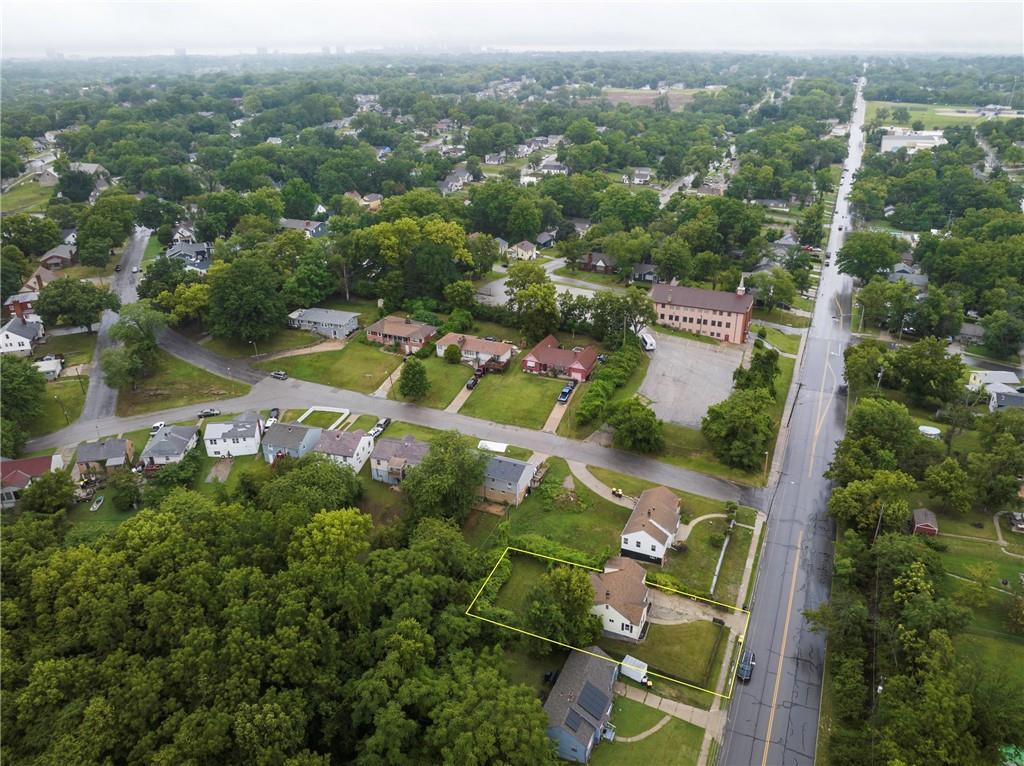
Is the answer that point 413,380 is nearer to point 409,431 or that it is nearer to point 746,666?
point 409,431

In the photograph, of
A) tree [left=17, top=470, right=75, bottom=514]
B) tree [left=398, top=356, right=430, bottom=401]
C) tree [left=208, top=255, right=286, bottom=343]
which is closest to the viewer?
tree [left=17, top=470, right=75, bottom=514]

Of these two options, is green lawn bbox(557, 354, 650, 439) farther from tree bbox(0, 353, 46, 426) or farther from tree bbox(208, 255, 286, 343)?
tree bbox(0, 353, 46, 426)

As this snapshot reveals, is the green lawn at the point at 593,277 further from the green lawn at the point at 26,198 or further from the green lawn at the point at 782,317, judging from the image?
the green lawn at the point at 26,198

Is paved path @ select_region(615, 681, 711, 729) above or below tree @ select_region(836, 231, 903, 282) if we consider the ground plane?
below

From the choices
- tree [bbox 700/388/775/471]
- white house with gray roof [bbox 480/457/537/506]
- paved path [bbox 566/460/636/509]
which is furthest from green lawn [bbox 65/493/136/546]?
tree [bbox 700/388/775/471]

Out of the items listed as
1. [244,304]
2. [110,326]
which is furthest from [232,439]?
[110,326]

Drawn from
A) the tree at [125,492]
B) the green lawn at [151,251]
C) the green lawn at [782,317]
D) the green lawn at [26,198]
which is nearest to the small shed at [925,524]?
the green lawn at [782,317]
